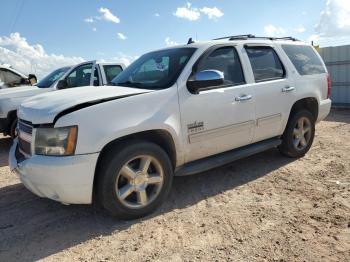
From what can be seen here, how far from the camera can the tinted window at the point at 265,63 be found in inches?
200

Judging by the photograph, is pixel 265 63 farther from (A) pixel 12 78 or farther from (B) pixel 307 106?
(A) pixel 12 78

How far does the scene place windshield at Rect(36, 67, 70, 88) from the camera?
30.0 ft

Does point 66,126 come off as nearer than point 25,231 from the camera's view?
Yes

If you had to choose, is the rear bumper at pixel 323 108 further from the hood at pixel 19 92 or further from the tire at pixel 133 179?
the hood at pixel 19 92

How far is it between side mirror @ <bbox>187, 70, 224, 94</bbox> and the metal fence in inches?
382

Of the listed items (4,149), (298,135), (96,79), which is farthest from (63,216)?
(96,79)

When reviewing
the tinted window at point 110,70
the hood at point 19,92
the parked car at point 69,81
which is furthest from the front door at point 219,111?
the hood at point 19,92

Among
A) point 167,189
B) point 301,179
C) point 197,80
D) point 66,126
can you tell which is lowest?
point 301,179

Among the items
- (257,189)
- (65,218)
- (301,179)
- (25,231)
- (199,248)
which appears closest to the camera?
(199,248)

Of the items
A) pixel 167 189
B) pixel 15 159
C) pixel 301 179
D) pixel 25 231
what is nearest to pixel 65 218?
pixel 25 231

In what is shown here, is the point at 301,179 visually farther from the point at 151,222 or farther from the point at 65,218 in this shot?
the point at 65,218

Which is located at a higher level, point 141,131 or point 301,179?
point 141,131

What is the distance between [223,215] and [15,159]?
241 centimetres

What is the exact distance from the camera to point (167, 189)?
161 inches
